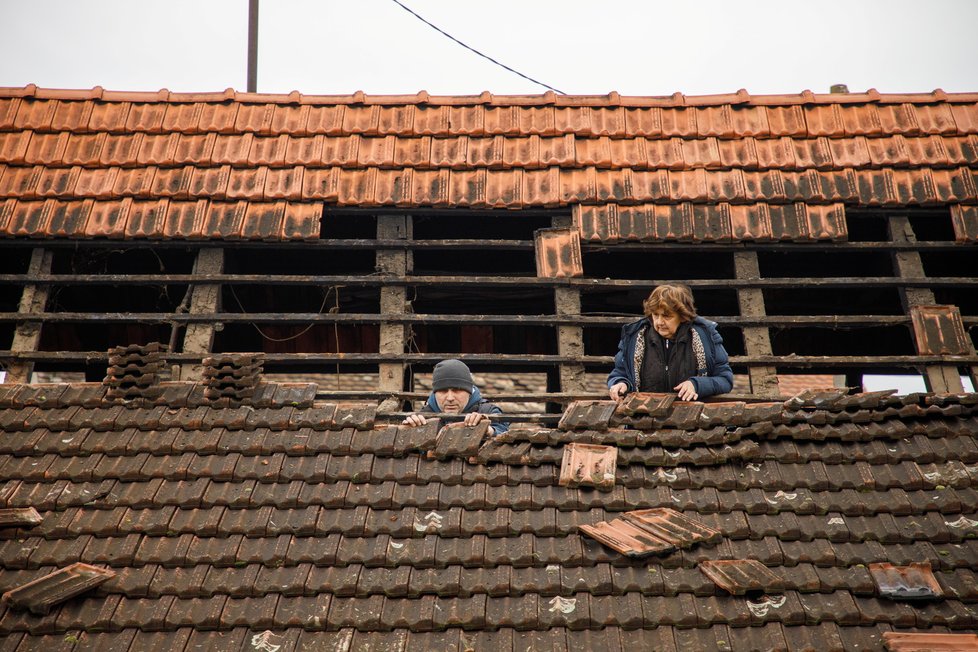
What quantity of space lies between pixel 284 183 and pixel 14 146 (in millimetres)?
2572

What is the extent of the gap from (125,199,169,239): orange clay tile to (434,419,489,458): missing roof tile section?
337cm

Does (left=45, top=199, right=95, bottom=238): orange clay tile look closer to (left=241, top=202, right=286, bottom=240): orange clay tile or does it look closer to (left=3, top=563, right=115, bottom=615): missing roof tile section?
(left=241, top=202, right=286, bottom=240): orange clay tile

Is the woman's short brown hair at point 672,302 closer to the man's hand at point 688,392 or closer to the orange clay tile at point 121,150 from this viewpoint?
the man's hand at point 688,392

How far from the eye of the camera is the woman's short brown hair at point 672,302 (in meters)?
6.36

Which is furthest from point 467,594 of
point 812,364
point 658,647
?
point 812,364

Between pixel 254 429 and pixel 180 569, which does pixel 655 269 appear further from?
pixel 180 569

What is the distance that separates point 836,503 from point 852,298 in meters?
4.12

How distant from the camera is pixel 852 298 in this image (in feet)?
29.6

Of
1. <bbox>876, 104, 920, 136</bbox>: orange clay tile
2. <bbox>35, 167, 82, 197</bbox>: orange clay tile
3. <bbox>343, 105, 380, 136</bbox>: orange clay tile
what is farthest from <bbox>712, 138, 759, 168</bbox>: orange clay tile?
<bbox>35, 167, 82, 197</bbox>: orange clay tile

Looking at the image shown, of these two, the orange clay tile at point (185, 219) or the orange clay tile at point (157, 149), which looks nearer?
the orange clay tile at point (185, 219)

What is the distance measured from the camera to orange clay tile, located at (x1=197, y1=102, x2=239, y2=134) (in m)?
8.45

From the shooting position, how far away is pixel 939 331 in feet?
24.3

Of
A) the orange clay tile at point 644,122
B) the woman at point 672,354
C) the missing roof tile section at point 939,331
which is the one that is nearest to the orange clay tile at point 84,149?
the orange clay tile at point 644,122

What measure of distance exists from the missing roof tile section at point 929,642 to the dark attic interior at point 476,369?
0.05 feet
